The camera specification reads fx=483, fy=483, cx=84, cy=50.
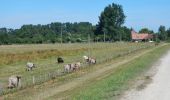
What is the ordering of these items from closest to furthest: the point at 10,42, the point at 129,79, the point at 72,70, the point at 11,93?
1. the point at 11,93
2. the point at 129,79
3. the point at 72,70
4. the point at 10,42

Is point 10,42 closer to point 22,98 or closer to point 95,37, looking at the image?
point 95,37

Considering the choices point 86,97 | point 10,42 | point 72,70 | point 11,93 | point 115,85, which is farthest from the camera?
point 10,42

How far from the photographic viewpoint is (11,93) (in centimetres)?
2488

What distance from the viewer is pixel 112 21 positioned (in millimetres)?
189750

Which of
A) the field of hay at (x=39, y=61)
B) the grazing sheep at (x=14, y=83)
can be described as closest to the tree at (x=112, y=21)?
the field of hay at (x=39, y=61)

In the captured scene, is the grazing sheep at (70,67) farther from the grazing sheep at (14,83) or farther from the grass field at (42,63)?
the grazing sheep at (14,83)

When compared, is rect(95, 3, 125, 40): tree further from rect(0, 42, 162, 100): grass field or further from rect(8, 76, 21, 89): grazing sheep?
rect(8, 76, 21, 89): grazing sheep

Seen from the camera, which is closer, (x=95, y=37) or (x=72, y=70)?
(x=72, y=70)

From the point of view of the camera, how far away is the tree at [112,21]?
612 ft

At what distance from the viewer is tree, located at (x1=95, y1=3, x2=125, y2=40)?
612 ft

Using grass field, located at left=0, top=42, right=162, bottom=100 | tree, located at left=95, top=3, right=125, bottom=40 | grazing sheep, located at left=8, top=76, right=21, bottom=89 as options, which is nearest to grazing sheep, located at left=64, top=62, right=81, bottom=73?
grass field, located at left=0, top=42, right=162, bottom=100

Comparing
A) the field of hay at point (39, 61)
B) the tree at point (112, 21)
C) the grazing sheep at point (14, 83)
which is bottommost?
the field of hay at point (39, 61)

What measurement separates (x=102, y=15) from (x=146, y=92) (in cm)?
17191

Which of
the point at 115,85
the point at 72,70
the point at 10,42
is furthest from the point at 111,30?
the point at 115,85
